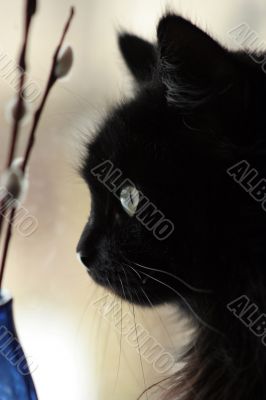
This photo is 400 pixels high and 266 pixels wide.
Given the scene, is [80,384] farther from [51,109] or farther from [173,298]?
[51,109]

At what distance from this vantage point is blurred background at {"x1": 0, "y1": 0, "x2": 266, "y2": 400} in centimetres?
100

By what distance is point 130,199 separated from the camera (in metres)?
0.75

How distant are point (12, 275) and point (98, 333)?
0.21 m

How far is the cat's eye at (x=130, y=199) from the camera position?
740 mm

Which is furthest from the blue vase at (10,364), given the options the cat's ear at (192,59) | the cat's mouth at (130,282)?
the cat's ear at (192,59)

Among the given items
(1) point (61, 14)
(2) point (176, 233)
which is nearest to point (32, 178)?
(1) point (61, 14)

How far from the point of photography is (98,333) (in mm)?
1079

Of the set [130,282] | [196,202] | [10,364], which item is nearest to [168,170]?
[196,202]

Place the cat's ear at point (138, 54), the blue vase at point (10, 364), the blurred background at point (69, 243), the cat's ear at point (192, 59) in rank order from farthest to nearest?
the blurred background at point (69, 243)
the cat's ear at point (138, 54)
the blue vase at point (10, 364)
the cat's ear at point (192, 59)

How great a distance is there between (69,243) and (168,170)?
0.43 m

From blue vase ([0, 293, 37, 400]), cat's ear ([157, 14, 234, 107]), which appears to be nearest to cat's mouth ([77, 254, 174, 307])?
blue vase ([0, 293, 37, 400])

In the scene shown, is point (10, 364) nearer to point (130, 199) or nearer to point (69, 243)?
point (130, 199)

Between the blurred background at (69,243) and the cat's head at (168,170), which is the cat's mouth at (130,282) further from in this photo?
the blurred background at (69,243)

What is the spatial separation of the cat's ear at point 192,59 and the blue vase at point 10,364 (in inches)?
14.8
